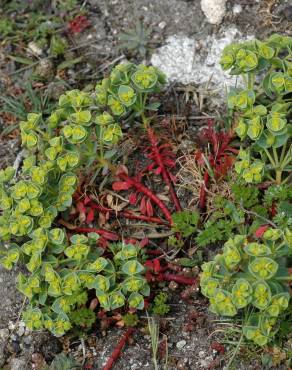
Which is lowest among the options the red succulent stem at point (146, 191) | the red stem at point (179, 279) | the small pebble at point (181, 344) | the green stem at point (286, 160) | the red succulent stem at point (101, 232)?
the small pebble at point (181, 344)

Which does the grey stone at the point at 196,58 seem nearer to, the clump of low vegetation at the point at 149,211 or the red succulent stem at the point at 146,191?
the clump of low vegetation at the point at 149,211

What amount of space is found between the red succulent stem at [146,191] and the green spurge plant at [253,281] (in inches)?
→ 26.7

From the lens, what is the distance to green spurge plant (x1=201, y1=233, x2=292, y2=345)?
3307mm

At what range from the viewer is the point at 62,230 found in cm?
388

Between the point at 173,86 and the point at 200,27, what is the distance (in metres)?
0.49

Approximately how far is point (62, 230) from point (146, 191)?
61cm

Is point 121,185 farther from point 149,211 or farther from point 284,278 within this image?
point 284,278

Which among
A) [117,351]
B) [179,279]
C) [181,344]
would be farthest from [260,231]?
[117,351]

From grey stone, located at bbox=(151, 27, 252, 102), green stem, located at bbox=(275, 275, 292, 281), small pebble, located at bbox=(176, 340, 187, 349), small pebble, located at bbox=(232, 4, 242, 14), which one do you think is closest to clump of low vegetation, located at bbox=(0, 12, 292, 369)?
green stem, located at bbox=(275, 275, 292, 281)

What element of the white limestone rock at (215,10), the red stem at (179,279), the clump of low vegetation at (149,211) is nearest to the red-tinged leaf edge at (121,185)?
the clump of low vegetation at (149,211)

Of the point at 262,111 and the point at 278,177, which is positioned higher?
the point at 262,111

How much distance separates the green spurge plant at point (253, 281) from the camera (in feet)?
10.8

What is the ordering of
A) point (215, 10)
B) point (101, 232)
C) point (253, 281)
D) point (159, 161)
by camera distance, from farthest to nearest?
point (215, 10), point (159, 161), point (101, 232), point (253, 281)

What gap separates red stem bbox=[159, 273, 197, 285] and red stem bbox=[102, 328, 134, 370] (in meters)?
0.36
